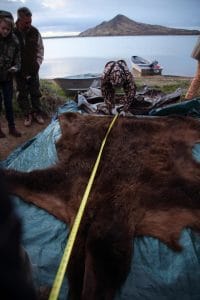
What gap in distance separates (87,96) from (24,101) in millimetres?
976

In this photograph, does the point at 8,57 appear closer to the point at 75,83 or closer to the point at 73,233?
the point at 73,233

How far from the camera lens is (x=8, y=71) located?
15.9 feet

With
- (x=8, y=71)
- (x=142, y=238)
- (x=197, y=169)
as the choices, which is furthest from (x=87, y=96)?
(x=142, y=238)

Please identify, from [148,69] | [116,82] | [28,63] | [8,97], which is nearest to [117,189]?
[116,82]

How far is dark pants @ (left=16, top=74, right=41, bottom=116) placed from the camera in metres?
5.66

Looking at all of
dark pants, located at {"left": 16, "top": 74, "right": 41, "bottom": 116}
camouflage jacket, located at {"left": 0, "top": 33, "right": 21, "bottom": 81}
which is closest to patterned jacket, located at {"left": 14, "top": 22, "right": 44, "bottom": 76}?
dark pants, located at {"left": 16, "top": 74, "right": 41, "bottom": 116}

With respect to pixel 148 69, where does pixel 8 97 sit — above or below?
above

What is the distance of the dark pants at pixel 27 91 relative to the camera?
223 inches

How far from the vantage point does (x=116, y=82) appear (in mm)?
4656

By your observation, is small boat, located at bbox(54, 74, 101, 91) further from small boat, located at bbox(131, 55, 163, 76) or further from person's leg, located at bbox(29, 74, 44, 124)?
small boat, located at bbox(131, 55, 163, 76)

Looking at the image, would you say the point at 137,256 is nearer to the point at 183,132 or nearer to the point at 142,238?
the point at 142,238

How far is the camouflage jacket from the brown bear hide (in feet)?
4.80

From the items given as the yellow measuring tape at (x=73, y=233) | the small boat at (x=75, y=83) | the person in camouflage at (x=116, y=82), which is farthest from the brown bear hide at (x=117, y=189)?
the small boat at (x=75, y=83)

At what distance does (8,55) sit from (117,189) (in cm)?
287
